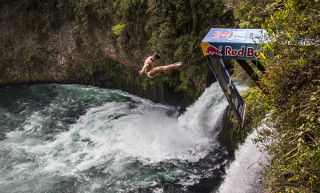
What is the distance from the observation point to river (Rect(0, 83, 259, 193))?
728cm

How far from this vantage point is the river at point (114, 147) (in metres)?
7.28

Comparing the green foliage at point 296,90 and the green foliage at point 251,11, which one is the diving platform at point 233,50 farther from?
the green foliage at point 251,11

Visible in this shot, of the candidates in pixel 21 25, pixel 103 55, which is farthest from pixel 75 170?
pixel 21 25

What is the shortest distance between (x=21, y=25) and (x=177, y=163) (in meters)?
14.4

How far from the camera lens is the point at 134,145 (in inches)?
355

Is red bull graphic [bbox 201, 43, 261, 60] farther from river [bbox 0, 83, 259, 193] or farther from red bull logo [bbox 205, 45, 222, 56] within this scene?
river [bbox 0, 83, 259, 193]

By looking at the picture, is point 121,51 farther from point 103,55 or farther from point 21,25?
point 21,25

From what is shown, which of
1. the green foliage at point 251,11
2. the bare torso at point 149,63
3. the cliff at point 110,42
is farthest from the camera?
the cliff at point 110,42

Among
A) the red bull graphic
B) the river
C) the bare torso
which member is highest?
the red bull graphic

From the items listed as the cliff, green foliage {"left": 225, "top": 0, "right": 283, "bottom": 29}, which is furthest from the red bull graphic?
the cliff

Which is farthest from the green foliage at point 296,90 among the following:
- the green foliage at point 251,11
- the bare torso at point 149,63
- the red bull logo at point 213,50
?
the green foliage at point 251,11

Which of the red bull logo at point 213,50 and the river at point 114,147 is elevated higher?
the red bull logo at point 213,50

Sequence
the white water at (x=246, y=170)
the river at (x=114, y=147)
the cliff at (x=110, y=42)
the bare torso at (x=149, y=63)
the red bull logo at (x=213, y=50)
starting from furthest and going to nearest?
the cliff at (x=110, y=42) → the river at (x=114, y=147) → the bare torso at (x=149, y=63) → the white water at (x=246, y=170) → the red bull logo at (x=213, y=50)

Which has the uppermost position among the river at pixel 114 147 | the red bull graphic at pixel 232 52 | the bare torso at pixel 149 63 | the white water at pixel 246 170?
the red bull graphic at pixel 232 52
